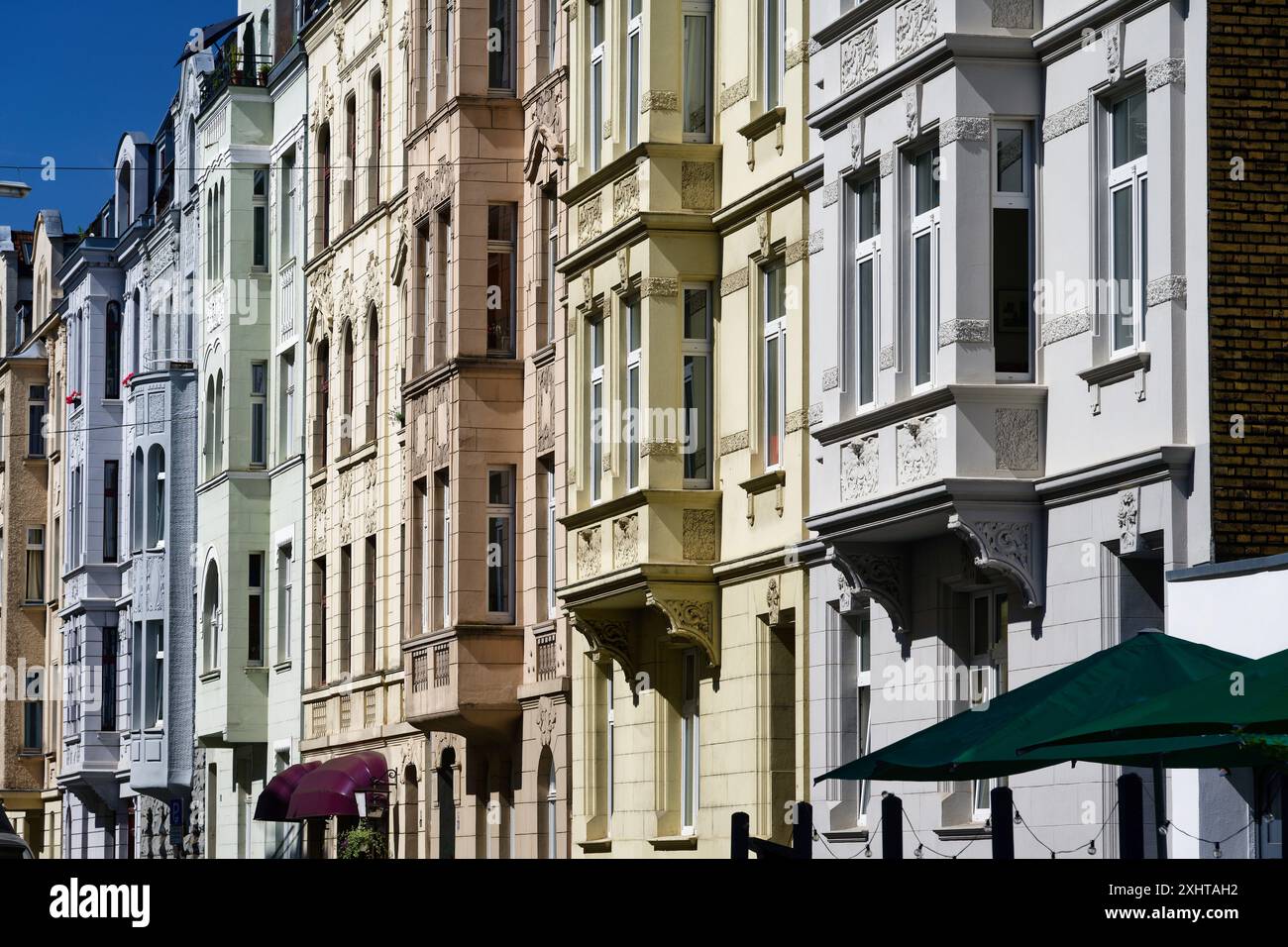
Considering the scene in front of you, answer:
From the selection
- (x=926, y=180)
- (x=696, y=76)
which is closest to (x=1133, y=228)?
(x=926, y=180)

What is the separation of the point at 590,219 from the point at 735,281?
366 cm

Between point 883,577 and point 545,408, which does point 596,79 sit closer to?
point 545,408

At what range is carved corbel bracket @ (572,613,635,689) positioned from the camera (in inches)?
1182

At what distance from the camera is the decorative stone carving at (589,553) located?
2975cm

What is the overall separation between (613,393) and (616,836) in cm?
520

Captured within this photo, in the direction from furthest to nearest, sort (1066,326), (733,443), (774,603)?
(733,443) < (774,603) < (1066,326)

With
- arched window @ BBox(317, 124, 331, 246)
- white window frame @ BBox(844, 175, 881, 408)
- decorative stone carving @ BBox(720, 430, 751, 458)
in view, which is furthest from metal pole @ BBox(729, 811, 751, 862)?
arched window @ BBox(317, 124, 331, 246)

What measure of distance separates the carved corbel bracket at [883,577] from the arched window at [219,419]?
30.0 metres

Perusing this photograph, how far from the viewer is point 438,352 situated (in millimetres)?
36719

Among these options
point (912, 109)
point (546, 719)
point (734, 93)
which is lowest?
point (546, 719)

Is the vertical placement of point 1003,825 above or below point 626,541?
below

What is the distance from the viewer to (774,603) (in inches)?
1043
